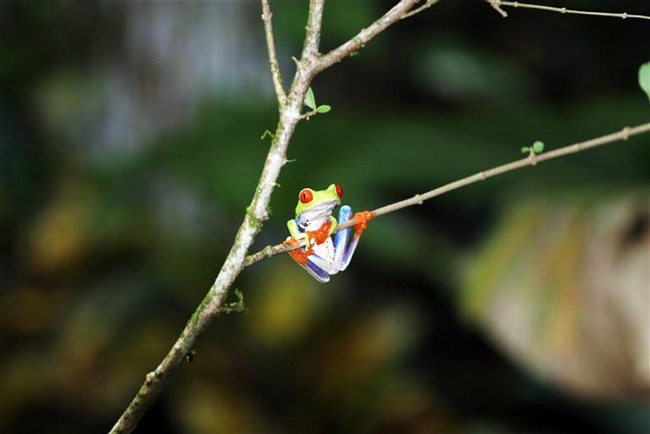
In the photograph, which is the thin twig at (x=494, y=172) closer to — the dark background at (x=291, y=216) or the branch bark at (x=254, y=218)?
the branch bark at (x=254, y=218)

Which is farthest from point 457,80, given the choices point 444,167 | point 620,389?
point 620,389

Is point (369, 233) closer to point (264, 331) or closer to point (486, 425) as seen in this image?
point (264, 331)

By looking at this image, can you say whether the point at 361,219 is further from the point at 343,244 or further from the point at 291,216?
the point at 291,216

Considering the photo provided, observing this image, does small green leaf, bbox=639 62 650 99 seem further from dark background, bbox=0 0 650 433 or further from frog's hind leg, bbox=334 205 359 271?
dark background, bbox=0 0 650 433

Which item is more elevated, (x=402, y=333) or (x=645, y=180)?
(x=645, y=180)

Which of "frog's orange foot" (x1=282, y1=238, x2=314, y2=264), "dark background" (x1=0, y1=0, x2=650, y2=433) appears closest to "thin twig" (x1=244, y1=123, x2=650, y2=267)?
"frog's orange foot" (x1=282, y1=238, x2=314, y2=264)

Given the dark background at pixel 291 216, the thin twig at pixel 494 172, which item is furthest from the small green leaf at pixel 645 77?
the dark background at pixel 291 216

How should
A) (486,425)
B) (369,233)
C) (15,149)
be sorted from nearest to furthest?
(486,425) < (369,233) < (15,149)

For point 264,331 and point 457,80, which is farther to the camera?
point 457,80
